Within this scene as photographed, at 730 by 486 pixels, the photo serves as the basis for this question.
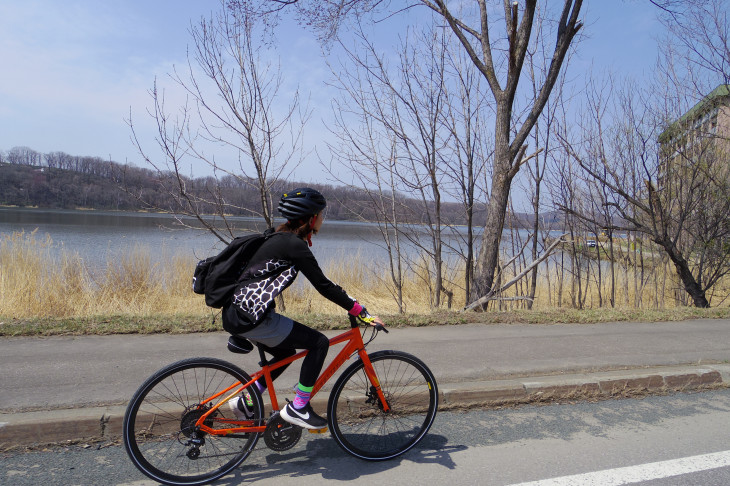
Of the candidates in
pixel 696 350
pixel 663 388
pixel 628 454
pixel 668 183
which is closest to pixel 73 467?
pixel 628 454

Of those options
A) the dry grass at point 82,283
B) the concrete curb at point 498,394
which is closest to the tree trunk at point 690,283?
the concrete curb at point 498,394

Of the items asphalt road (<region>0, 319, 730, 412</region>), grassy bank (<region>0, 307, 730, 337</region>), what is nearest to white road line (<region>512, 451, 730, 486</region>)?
asphalt road (<region>0, 319, 730, 412</region>)

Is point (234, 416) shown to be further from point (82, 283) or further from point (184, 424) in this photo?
point (82, 283)

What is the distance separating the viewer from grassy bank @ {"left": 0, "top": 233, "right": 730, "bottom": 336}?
642 centimetres

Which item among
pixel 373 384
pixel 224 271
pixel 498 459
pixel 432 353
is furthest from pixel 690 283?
pixel 224 271

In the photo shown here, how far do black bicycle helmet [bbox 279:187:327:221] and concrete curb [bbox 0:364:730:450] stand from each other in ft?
6.12

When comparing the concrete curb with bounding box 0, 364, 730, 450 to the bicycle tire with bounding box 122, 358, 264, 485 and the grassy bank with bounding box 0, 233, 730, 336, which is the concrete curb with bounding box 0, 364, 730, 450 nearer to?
the bicycle tire with bounding box 122, 358, 264, 485

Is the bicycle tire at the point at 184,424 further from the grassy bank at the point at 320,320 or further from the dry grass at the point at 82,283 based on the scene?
the dry grass at the point at 82,283

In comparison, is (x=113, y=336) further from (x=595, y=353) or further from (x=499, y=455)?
(x=595, y=353)

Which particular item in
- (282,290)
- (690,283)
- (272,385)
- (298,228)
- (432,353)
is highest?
(298,228)

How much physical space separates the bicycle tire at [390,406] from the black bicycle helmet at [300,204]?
1149mm

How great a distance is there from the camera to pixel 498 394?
16.1ft

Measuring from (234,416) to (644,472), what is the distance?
113 inches

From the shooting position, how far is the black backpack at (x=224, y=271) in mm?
3172
